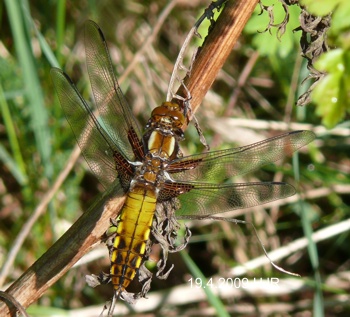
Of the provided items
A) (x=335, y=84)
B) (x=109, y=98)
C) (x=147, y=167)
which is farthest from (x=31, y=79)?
(x=335, y=84)

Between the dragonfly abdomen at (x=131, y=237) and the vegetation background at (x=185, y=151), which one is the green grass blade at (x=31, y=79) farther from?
the dragonfly abdomen at (x=131, y=237)

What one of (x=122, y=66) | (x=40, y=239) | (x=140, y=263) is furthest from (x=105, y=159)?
(x=122, y=66)

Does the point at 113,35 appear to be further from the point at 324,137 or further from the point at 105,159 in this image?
the point at 105,159

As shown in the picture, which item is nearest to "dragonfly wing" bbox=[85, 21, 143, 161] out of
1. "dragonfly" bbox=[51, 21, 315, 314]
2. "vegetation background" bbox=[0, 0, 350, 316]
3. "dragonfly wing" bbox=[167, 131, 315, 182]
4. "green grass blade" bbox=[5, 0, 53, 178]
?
"dragonfly" bbox=[51, 21, 315, 314]

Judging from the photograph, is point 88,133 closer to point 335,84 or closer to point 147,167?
point 147,167

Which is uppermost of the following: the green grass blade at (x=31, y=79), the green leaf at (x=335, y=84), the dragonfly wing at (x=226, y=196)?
the green grass blade at (x=31, y=79)

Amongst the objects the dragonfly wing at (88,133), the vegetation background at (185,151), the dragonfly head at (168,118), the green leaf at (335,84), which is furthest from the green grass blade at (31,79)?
the green leaf at (335,84)
